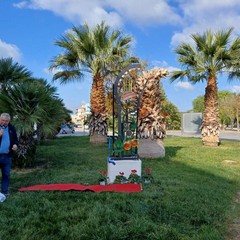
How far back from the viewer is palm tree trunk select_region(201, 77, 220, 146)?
1700 cm

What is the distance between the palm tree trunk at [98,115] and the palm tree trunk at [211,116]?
5380 mm

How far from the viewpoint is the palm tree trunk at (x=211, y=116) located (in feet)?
55.8

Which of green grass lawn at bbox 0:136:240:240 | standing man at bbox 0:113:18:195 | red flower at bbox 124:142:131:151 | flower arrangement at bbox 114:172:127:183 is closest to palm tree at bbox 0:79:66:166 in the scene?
green grass lawn at bbox 0:136:240:240

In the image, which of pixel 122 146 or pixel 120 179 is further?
pixel 122 146

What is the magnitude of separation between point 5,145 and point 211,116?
43.2ft

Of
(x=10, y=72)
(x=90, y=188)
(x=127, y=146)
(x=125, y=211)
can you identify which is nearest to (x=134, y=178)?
(x=127, y=146)

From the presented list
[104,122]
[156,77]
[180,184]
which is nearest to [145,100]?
[156,77]

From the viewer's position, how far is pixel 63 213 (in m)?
4.39

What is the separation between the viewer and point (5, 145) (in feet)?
19.1

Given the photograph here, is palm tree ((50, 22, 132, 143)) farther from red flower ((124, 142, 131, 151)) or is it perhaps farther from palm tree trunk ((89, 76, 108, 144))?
red flower ((124, 142, 131, 151))

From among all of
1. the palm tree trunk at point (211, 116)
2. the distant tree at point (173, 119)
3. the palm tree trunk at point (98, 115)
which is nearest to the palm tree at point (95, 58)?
the palm tree trunk at point (98, 115)

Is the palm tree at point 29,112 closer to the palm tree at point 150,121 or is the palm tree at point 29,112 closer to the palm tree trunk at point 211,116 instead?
the palm tree at point 150,121

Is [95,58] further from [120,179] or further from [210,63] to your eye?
[120,179]

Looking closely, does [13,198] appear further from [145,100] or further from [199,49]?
[199,49]
